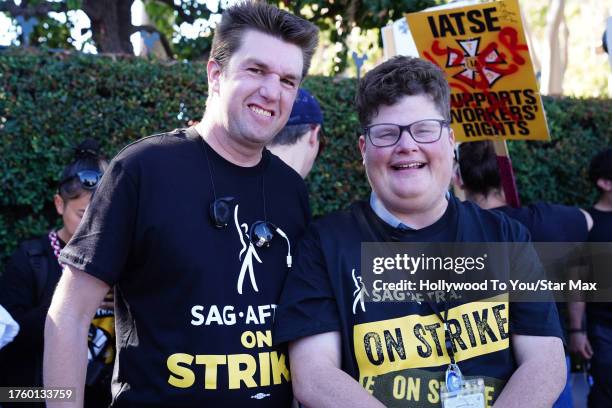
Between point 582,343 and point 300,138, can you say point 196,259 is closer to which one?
point 300,138

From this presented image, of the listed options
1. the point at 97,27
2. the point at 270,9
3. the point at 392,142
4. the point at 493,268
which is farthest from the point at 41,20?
the point at 493,268

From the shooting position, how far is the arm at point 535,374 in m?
2.37

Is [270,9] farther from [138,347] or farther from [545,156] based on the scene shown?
[545,156]

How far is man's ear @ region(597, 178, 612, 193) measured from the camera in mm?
5133

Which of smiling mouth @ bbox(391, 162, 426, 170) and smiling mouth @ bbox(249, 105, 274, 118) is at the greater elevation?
smiling mouth @ bbox(249, 105, 274, 118)

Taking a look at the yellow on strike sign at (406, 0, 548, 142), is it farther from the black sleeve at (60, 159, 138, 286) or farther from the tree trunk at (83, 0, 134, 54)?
the tree trunk at (83, 0, 134, 54)

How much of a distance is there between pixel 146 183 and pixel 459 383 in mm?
1204

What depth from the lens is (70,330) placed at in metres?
2.31

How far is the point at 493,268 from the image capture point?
8.34 ft

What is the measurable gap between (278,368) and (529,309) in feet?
2.88

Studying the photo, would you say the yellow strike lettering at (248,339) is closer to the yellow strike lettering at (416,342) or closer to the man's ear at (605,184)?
the yellow strike lettering at (416,342)

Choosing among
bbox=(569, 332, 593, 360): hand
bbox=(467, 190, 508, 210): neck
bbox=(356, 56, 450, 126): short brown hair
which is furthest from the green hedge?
bbox=(356, 56, 450, 126): short brown hair

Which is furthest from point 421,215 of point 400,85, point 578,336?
point 578,336

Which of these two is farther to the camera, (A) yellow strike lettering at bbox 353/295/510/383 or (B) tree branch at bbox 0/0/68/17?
(B) tree branch at bbox 0/0/68/17
